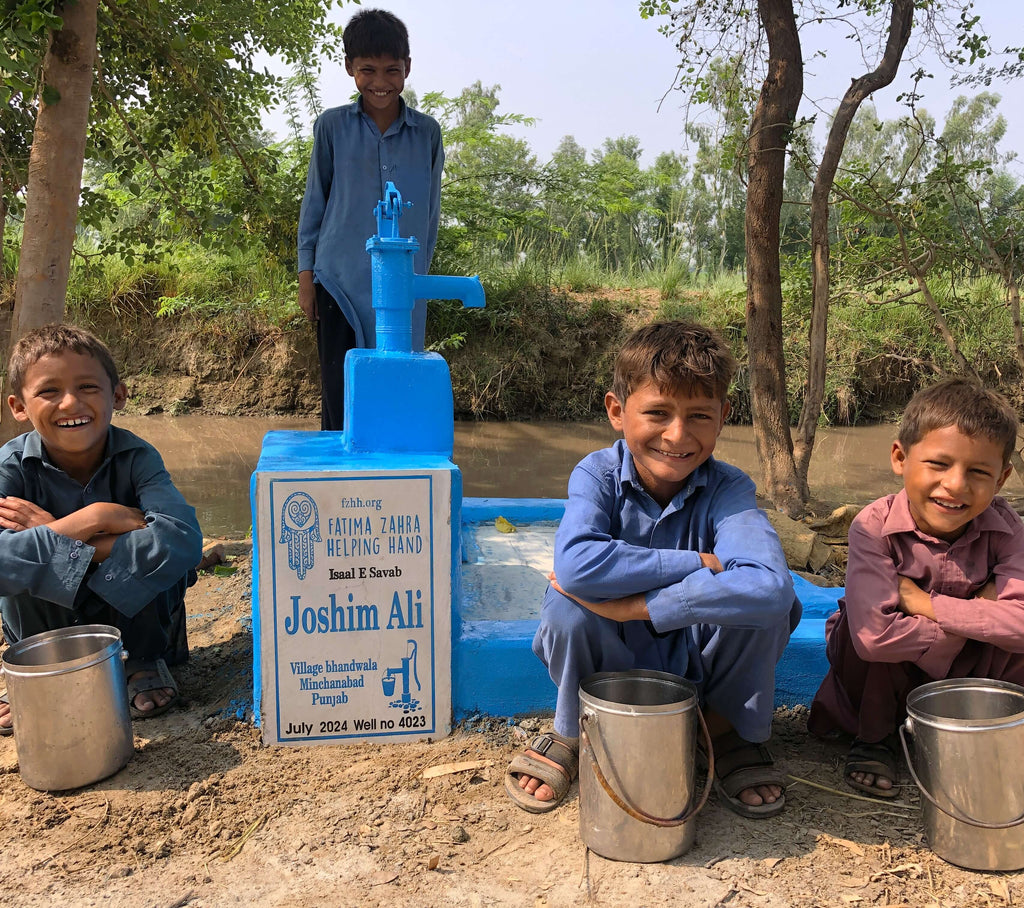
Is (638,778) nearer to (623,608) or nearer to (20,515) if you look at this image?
(623,608)

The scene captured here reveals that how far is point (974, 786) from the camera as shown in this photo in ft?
5.31

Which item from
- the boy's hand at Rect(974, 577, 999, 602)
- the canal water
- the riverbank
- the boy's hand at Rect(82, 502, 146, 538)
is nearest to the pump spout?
the boy's hand at Rect(82, 502, 146, 538)

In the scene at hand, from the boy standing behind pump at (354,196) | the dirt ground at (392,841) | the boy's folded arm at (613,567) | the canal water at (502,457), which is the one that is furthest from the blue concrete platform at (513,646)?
the canal water at (502,457)

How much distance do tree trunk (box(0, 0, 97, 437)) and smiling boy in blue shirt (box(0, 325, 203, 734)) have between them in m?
1.12

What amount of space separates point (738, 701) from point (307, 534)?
104 centimetres

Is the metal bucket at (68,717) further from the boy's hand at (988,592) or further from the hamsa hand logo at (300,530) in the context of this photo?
the boy's hand at (988,592)

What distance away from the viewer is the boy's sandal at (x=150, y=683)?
7.24ft

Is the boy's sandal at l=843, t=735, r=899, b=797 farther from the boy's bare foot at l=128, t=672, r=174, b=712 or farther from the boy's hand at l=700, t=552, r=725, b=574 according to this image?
the boy's bare foot at l=128, t=672, r=174, b=712

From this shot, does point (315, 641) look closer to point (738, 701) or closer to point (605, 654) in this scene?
point (605, 654)

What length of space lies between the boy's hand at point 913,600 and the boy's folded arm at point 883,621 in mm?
16

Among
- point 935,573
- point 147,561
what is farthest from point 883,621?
point 147,561

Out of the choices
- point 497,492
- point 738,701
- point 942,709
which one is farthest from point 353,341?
point 497,492

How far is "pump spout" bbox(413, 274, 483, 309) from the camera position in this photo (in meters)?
2.43

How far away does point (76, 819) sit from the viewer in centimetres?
177
